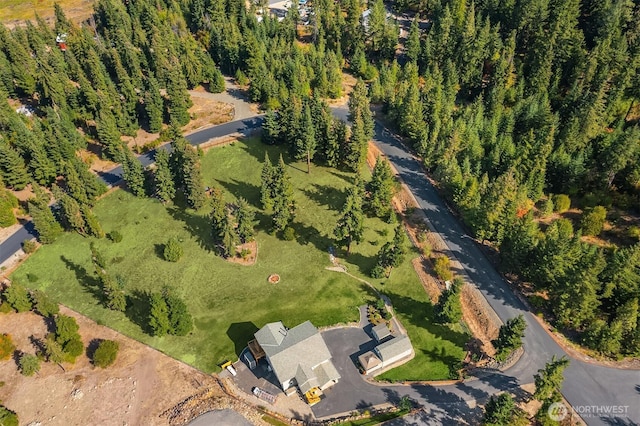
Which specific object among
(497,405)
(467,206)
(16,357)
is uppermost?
(467,206)

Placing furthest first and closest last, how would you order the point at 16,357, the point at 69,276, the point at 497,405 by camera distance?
the point at 69,276 → the point at 16,357 → the point at 497,405

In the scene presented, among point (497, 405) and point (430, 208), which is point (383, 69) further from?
point (497, 405)

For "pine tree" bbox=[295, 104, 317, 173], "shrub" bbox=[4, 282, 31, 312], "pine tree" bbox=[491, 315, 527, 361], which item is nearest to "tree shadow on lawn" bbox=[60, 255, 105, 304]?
"shrub" bbox=[4, 282, 31, 312]

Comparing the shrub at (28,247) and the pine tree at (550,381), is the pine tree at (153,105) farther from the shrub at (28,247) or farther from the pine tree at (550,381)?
the pine tree at (550,381)

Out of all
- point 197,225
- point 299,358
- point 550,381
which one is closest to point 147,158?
point 197,225

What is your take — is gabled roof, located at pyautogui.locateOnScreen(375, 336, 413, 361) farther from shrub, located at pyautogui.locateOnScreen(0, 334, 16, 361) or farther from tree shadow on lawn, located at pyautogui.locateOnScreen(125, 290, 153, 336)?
shrub, located at pyautogui.locateOnScreen(0, 334, 16, 361)

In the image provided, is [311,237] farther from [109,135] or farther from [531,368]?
[109,135]

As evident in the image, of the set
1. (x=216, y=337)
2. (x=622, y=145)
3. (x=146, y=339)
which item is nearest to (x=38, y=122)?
(x=146, y=339)
